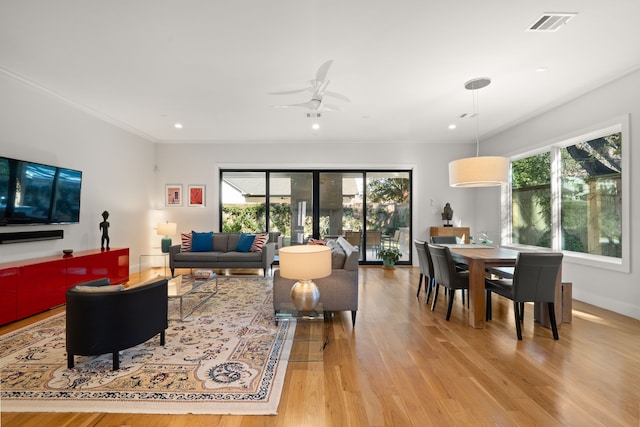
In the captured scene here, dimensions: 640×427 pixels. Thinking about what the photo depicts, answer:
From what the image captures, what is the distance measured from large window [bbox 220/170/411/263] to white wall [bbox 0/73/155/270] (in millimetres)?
1773

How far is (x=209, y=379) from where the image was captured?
7.20 ft

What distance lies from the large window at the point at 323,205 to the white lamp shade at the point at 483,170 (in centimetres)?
340

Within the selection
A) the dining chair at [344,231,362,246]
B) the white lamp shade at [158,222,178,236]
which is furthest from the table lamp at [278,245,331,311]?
the white lamp shade at [158,222,178,236]

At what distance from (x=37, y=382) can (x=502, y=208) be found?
7.07 metres

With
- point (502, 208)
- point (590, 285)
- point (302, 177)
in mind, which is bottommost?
point (590, 285)

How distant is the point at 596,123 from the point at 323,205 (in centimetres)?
487

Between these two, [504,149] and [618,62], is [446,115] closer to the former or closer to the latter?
[504,149]

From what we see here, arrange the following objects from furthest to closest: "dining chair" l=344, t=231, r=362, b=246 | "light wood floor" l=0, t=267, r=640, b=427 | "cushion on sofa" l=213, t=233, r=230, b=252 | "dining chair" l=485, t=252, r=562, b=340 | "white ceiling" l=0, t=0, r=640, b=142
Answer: "dining chair" l=344, t=231, r=362, b=246
"cushion on sofa" l=213, t=233, r=230, b=252
"dining chair" l=485, t=252, r=562, b=340
"white ceiling" l=0, t=0, r=640, b=142
"light wood floor" l=0, t=267, r=640, b=427

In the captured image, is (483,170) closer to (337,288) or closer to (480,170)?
(480,170)

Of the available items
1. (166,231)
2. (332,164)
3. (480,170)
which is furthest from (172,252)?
(480,170)

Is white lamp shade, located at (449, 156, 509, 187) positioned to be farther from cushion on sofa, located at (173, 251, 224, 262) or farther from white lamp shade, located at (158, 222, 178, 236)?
white lamp shade, located at (158, 222, 178, 236)

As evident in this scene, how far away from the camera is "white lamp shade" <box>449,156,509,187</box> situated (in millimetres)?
3488

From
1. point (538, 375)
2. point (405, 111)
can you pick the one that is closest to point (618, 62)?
point (405, 111)

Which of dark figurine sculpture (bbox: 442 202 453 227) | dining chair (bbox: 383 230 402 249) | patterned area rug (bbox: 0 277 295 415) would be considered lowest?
patterned area rug (bbox: 0 277 295 415)
